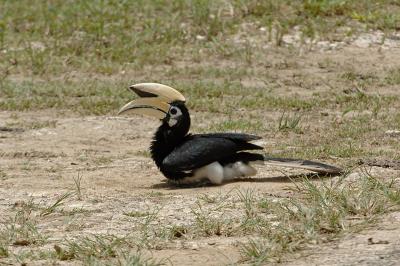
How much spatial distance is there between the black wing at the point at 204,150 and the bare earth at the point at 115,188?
0.16 metres

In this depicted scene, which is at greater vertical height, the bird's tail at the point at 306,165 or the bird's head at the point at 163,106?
the bird's head at the point at 163,106

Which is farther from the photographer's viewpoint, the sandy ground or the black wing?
the black wing

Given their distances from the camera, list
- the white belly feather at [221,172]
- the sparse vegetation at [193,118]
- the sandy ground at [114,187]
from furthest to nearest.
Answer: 1. the white belly feather at [221,172]
2. the sparse vegetation at [193,118]
3. the sandy ground at [114,187]

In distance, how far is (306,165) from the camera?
23.4 feet

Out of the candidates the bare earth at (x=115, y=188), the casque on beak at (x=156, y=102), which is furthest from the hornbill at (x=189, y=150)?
the bare earth at (x=115, y=188)

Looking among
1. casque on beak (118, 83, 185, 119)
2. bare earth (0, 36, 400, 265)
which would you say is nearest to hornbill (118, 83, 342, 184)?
casque on beak (118, 83, 185, 119)

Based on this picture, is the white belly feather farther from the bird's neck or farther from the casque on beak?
the casque on beak

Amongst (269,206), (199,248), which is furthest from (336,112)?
(199,248)

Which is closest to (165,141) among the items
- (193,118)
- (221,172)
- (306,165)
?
(221,172)

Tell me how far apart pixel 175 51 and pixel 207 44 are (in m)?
0.36

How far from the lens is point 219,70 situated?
10938 millimetres

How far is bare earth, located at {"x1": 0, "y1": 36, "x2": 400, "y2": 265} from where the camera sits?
5.61 m

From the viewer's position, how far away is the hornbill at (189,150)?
727cm

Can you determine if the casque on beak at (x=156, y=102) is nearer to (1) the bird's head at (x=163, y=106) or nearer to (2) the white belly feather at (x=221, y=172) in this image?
(1) the bird's head at (x=163, y=106)
